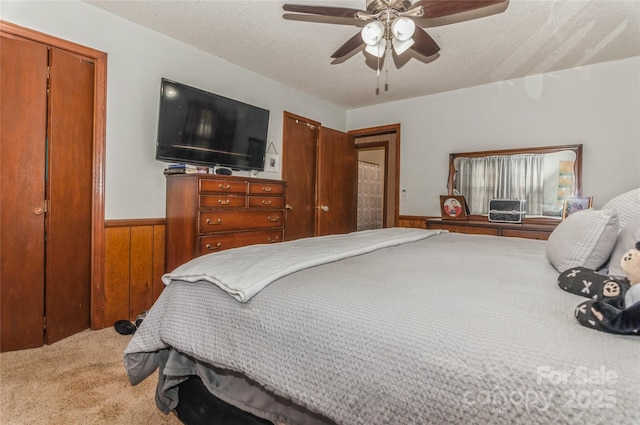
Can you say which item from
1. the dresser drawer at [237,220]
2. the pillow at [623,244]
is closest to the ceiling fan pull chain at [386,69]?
the dresser drawer at [237,220]

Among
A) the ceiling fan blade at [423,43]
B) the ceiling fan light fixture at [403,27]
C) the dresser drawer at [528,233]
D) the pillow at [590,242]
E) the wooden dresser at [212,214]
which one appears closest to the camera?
the pillow at [590,242]

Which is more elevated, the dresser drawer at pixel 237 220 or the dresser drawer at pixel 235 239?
the dresser drawer at pixel 237 220

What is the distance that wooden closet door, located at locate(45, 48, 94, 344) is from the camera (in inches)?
90.1

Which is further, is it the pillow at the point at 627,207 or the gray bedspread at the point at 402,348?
the pillow at the point at 627,207

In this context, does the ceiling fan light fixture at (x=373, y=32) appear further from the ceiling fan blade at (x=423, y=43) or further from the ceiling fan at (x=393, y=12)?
the ceiling fan blade at (x=423, y=43)

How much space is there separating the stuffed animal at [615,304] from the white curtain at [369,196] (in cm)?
560

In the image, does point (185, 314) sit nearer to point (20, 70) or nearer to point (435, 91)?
point (20, 70)

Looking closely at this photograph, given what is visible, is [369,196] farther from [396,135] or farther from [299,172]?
[299,172]

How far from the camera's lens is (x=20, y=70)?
2.13m

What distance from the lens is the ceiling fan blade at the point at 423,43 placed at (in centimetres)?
221

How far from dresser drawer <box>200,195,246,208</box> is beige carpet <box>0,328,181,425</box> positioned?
45.3 inches

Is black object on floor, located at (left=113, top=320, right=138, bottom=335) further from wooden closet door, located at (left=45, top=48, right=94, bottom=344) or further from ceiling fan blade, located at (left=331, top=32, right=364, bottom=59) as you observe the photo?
ceiling fan blade, located at (left=331, top=32, right=364, bottom=59)

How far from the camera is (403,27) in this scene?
1.97m

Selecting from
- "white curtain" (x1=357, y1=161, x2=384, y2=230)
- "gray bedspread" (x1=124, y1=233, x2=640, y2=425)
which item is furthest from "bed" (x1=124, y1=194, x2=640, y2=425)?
"white curtain" (x1=357, y1=161, x2=384, y2=230)
